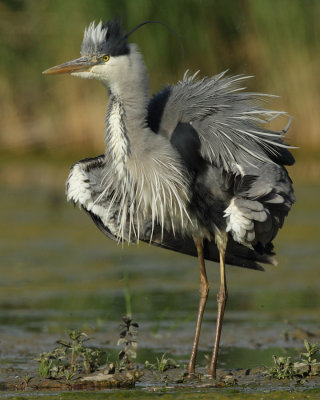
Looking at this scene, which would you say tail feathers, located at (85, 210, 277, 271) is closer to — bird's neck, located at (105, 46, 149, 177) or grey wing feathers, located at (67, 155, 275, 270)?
grey wing feathers, located at (67, 155, 275, 270)

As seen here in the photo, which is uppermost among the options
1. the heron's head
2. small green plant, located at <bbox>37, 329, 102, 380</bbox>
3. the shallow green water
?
the heron's head

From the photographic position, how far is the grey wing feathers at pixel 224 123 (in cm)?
562

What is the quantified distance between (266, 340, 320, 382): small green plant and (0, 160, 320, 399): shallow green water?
480 mm

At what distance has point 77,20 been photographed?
15125 mm

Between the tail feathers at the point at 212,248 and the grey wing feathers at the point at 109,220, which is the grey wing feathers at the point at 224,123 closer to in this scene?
the grey wing feathers at the point at 109,220

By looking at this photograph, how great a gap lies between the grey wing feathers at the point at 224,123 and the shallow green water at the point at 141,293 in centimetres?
133

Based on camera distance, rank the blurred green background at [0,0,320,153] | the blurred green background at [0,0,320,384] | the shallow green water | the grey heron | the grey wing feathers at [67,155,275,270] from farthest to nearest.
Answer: the blurred green background at [0,0,320,153], the blurred green background at [0,0,320,384], the shallow green water, the grey wing feathers at [67,155,275,270], the grey heron

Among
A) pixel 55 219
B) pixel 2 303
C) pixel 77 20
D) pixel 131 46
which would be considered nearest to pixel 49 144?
pixel 77 20

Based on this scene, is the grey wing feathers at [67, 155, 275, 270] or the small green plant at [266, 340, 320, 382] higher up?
the grey wing feathers at [67, 155, 275, 270]

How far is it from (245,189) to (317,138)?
9.53 metres

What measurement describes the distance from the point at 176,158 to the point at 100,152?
9.55m

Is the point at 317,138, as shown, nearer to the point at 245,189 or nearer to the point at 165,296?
the point at 165,296

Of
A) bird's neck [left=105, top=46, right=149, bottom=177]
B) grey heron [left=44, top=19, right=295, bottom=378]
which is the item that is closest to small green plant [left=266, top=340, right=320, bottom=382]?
grey heron [left=44, top=19, right=295, bottom=378]

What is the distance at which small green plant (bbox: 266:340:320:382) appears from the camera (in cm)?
514
